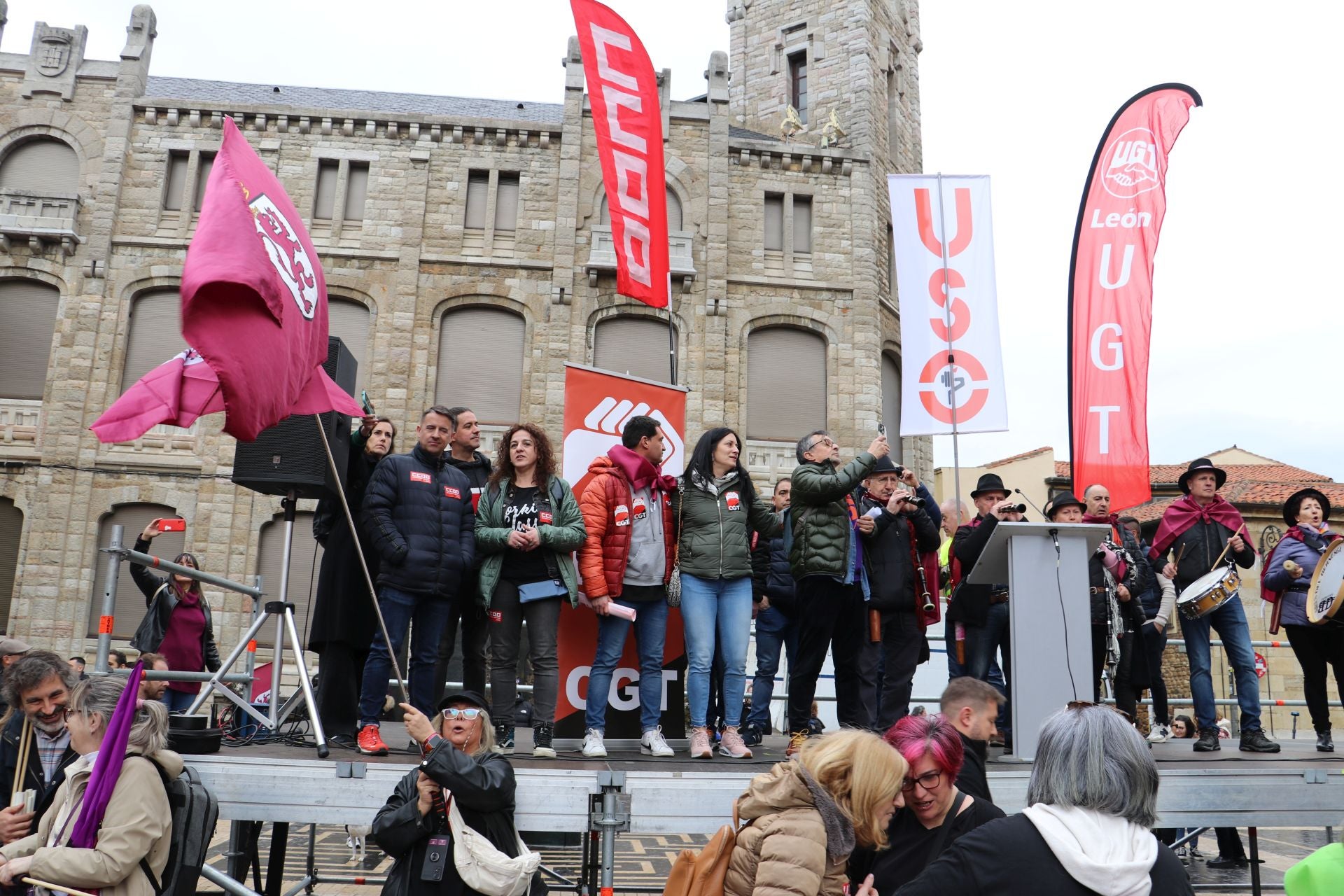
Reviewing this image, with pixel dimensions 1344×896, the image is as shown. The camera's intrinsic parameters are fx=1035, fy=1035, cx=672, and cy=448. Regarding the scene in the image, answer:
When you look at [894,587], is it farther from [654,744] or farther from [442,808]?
[442,808]

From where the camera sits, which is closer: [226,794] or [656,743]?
[226,794]

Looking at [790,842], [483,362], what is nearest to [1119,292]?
[790,842]

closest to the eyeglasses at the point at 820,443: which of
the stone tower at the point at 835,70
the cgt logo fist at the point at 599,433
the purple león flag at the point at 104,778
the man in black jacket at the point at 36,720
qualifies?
the cgt logo fist at the point at 599,433

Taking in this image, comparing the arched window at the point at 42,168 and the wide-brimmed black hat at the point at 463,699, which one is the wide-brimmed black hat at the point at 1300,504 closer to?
the wide-brimmed black hat at the point at 463,699

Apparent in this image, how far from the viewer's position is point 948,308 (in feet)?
28.1

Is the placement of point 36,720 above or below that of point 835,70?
below

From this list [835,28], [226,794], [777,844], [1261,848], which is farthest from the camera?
[835,28]

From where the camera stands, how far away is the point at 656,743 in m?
6.10

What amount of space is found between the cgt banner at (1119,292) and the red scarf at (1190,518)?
1.36 meters

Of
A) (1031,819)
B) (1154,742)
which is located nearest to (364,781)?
(1031,819)

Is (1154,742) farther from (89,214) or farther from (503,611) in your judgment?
(89,214)

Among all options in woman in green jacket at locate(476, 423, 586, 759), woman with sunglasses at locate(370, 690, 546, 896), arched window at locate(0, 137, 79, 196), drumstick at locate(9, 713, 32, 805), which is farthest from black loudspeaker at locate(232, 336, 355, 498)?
arched window at locate(0, 137, 79, 196)

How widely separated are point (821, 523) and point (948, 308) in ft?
9.59

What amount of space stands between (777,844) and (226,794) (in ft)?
9.40
